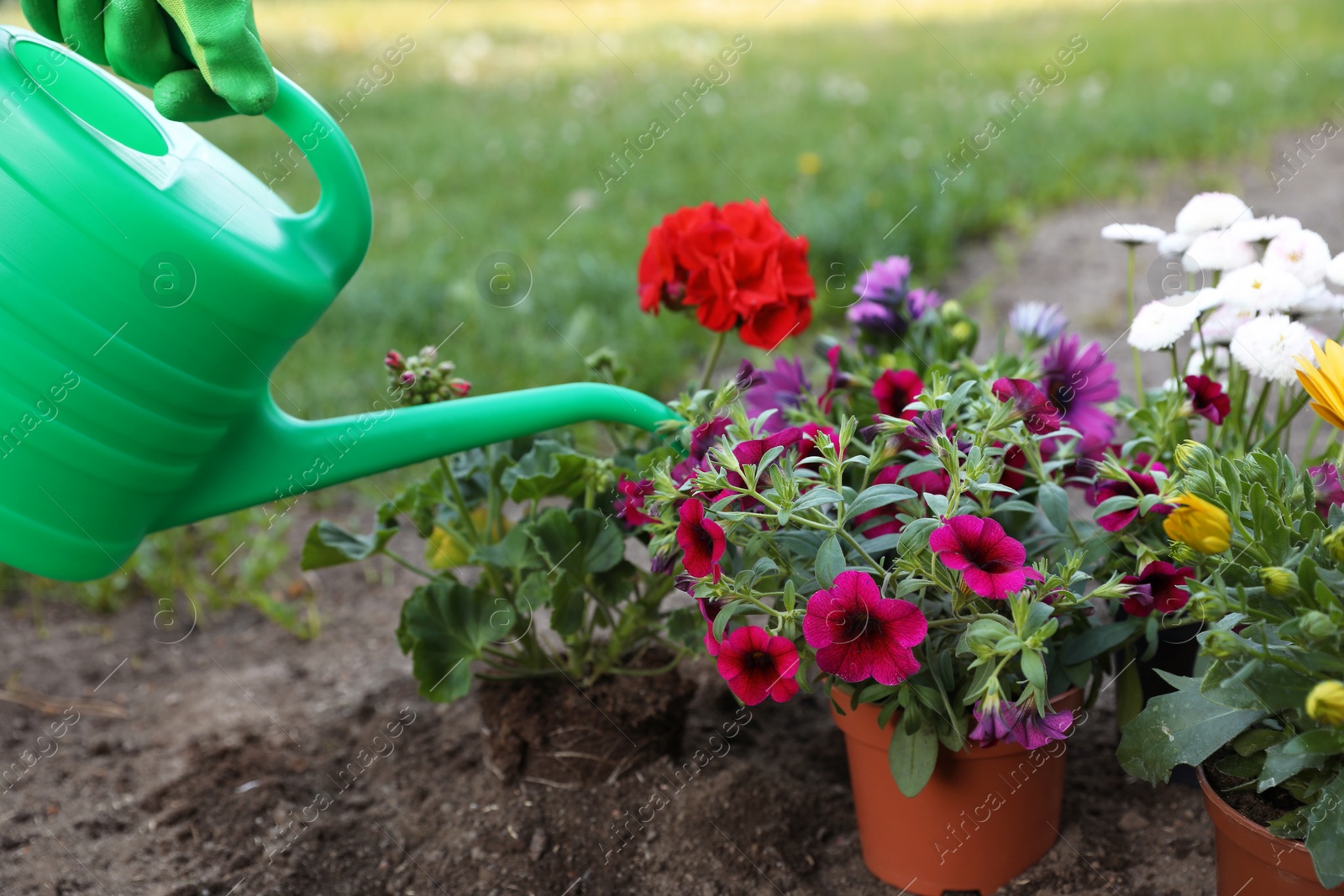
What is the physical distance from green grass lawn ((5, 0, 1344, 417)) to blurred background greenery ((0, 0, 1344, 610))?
0.04 feet

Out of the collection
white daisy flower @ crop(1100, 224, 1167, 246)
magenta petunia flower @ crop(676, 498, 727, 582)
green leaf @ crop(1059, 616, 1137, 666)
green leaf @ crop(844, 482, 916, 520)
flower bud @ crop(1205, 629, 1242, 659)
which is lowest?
green leaf @ crop(1059, 616, 1137, 666)

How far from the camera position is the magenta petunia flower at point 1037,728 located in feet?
3.35

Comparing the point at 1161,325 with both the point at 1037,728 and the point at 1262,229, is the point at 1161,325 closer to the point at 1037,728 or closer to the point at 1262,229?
the point at 1262,229

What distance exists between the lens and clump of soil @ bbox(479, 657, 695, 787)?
1.43m

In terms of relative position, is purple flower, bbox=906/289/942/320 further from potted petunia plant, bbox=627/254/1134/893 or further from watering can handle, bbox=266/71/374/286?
watering can handle, bbox=266/71/374/286

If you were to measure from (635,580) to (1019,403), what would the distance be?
0.52 metres

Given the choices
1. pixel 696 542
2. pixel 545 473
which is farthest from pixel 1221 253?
pixel 545 473

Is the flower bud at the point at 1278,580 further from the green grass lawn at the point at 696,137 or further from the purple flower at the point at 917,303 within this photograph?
the green grass lawn at the point at 696,137

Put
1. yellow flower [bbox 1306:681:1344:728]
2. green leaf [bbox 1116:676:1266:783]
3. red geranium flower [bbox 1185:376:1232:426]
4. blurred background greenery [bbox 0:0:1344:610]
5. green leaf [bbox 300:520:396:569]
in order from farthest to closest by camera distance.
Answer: blurred background greenery [bbox 0:0:1344:610]
green leaf [bbox 300:520:396:569]
red geranium flower [bbox 1185:376:1232:426]
green leaf [bbox 1116:676:1266:783]
yellow flower [bbox 1306:681:1344:728]

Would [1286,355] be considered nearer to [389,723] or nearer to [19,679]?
[389,723]

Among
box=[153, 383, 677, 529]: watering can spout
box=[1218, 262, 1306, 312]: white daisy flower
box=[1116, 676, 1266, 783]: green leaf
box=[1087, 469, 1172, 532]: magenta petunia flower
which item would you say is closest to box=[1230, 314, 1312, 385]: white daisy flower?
box=[1218, 262, 1306, 312]: white daisy flower

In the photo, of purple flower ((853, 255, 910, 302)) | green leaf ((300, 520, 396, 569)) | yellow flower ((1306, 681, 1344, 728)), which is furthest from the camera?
purple flower ((853, 255, 910, 302))

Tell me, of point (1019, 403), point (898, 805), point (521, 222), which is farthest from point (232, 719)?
point (521, 222)

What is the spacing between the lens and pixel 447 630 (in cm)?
137
